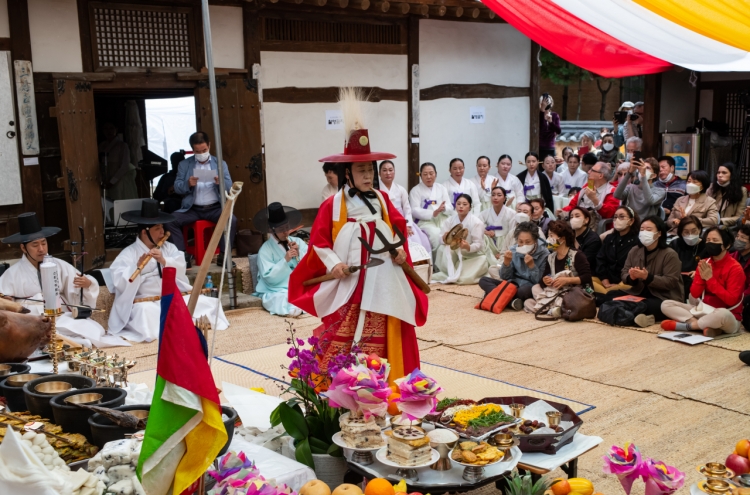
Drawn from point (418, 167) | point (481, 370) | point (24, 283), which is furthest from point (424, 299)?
point (418, 167)

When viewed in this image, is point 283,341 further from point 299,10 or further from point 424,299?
point 299,10

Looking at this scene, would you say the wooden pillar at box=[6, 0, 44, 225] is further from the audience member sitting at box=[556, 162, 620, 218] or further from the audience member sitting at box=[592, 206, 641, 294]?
the audience member sitting at box=[556, 162, 620, 218]

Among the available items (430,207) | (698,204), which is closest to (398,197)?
(430,207)

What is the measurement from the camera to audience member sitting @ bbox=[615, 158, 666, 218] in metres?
8.37

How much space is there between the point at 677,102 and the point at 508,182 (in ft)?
7.11

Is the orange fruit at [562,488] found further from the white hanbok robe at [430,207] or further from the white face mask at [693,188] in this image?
the white hanbok robe at [430,207]

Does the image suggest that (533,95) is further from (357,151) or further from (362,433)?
(362,433)

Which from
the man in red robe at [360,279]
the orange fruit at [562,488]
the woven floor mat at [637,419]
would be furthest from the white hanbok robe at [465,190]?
the orange fruit at [562,488]

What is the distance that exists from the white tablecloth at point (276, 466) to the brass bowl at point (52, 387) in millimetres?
694

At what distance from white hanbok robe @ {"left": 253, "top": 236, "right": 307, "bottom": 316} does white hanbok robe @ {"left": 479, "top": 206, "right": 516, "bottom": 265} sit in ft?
7.63

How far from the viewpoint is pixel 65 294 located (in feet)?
20.8

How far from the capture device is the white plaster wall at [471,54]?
10703mm

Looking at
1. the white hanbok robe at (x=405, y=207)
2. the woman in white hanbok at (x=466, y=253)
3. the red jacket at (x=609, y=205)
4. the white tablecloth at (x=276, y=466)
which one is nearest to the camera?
the white tablecloth at (x=276, y=466)

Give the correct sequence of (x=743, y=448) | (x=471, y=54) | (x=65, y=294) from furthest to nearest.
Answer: (x=471, y=54) < (x=65, y=294) < (x=743, y=448)
